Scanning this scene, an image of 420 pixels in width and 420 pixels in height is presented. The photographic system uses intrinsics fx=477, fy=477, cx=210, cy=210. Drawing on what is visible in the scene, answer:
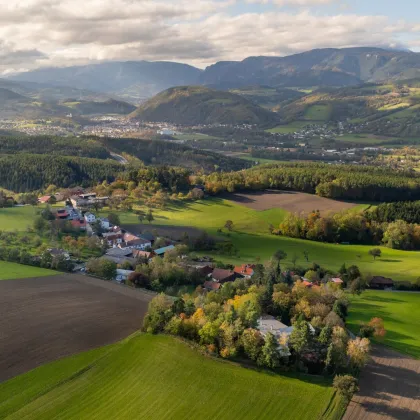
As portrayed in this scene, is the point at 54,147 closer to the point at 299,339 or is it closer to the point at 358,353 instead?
the point at 299,339

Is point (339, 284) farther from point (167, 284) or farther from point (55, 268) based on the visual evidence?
point (55, 268)

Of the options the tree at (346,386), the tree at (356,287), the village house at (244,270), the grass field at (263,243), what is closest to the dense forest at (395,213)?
the grass field at (263,243)

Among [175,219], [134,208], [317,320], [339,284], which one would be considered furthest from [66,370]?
[134,208]

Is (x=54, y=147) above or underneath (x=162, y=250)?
above

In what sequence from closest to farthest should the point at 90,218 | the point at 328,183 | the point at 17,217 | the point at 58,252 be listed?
the point at 58,252 → the point at 17,217 → the point at 90,218 → the point at 328,183

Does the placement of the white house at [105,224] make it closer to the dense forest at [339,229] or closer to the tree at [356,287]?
the dense forest at [339,229]

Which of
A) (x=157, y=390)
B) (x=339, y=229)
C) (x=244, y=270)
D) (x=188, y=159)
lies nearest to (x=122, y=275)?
(x=244, y=270)
